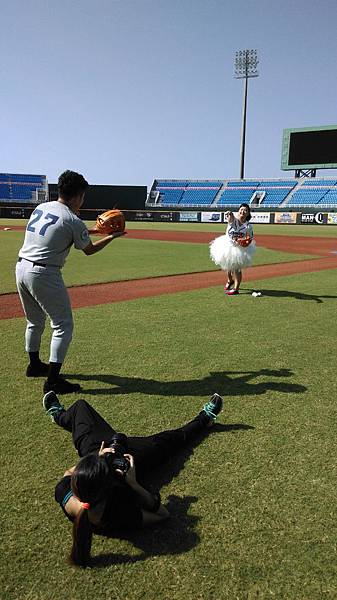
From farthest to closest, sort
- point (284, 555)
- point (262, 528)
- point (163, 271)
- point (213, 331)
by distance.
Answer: point (163, 271), point (213, 331), point (262, 528), point (284, 555)

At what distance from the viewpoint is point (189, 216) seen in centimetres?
5412

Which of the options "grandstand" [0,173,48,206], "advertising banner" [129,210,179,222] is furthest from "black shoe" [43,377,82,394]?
"grandstand" [0,173,48,206]

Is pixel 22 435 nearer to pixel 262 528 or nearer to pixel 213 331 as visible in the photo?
pixel 262 528

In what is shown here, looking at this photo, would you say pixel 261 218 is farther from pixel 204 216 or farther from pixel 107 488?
pixel 107 488

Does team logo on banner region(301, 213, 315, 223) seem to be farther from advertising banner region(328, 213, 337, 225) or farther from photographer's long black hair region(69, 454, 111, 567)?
photographer's long black hair region(69, 454, 111, 567)

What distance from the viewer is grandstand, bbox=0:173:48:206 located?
64.7 metres

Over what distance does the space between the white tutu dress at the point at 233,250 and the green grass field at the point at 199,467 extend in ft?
9.98

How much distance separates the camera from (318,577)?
218 cm

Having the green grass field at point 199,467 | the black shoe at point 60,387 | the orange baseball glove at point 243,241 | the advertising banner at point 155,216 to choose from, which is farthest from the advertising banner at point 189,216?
the black shoe at point 60,387

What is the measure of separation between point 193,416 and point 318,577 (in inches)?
70.9

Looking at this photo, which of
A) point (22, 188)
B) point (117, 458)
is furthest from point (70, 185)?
point (22, 188)

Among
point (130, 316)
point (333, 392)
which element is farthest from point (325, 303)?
point (333, 392)

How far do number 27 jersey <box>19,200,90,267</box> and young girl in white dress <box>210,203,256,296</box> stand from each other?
18.7ft

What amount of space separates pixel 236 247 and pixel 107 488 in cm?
783
